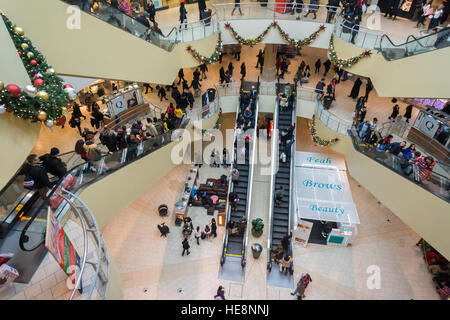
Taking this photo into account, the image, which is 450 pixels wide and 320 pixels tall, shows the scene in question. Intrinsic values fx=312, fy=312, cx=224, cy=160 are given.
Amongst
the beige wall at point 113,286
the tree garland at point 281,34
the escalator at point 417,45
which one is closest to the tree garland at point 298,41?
the tree garland at point 281,34

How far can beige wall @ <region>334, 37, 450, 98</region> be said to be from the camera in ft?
31.3

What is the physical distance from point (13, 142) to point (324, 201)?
1137 centimetres

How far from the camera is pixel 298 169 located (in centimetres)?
1451

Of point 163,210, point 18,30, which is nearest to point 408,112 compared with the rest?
point 163,210

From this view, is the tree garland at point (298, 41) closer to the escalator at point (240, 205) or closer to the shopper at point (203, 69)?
the escalator at point (240, 205)

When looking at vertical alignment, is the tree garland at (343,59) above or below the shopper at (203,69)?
above

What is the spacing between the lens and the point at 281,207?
13875 millimetres

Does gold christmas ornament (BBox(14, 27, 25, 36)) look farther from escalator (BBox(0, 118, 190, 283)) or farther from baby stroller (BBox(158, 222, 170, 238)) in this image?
baby stroller (BBox(158, 222, 170, 238))

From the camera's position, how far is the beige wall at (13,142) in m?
6.15

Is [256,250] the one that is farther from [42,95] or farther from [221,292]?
[42,95]

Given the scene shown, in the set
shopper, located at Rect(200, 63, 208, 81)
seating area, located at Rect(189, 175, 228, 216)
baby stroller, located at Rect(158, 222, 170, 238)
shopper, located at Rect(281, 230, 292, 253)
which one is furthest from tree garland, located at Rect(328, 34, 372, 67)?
baby stroller, located at Rect(158, 222, 170, 238)

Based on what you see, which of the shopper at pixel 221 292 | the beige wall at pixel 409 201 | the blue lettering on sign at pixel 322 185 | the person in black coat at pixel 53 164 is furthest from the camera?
the blue lettering on sign at pixel 322 185

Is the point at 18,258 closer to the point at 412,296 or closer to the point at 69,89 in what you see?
the point at 69,89

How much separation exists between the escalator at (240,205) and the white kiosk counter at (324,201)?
7.44ft
